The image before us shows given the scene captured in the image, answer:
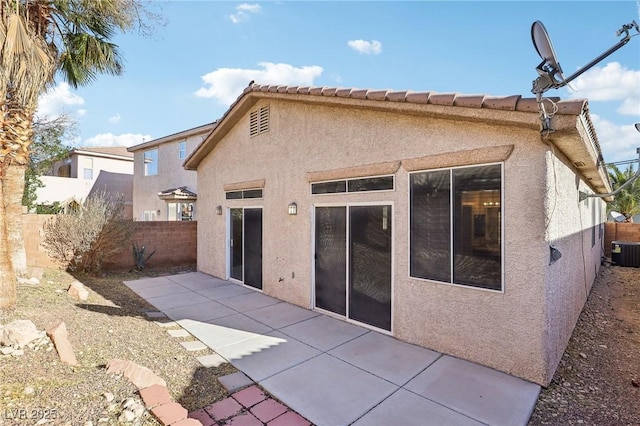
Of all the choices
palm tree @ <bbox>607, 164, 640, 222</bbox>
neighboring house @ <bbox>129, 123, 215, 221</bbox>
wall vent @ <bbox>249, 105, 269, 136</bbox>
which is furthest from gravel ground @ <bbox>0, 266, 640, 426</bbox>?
palm tree @ <bbox>607, 164, 640, 222</bbox>

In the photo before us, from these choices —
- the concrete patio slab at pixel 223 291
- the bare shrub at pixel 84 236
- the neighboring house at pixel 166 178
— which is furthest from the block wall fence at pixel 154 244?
the concrete patio slab at pixel 223 291

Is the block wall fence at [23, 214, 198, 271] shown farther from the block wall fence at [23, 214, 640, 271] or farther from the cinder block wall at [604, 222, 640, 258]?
the cinder block wall at [604, 222, 640, 258]

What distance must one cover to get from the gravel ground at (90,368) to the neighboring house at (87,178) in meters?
20.8

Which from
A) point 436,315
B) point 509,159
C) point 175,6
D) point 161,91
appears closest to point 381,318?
point 436,315

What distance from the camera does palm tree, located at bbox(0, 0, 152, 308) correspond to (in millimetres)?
6570

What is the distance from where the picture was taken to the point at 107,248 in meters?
12.2

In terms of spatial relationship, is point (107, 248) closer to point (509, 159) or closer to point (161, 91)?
point (161, 91)

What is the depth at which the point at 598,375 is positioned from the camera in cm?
539

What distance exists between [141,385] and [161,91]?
13082 mm

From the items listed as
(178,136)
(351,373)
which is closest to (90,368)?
(351,373)

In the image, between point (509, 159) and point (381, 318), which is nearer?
point (509, 159)

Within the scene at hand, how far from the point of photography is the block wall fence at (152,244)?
1177cm

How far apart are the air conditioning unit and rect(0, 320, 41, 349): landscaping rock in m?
22.9

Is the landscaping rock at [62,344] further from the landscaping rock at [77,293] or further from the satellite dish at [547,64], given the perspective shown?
the satellite dish at [547,64]
